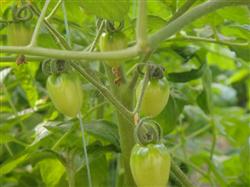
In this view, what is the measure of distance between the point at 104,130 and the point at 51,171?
160 mm

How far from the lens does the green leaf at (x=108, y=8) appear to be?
2.05 ft

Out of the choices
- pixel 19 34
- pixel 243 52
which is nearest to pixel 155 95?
pixel 19 34

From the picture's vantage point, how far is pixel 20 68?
3.81 ft

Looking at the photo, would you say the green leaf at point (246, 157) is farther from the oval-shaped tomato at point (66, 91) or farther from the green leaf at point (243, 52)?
the oval-shaped tomato at point (66, 91)

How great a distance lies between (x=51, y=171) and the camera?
95cm

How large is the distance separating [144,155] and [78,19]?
501mm

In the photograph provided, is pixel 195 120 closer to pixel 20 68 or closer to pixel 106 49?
pixel 20 68

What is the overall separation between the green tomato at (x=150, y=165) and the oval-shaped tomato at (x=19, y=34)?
0.22m

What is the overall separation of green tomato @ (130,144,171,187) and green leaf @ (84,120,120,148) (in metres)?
0.23

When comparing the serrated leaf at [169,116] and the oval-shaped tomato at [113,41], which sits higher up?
the oval-shaped tomato at [113,41]

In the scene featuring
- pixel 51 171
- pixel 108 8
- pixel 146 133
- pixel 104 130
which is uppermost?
pixel 108 8

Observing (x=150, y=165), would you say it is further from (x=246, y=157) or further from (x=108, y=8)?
(x=246, y=157)

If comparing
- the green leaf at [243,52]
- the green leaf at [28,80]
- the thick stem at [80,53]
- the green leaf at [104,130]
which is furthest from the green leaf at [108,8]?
the green leaf at [28,80]

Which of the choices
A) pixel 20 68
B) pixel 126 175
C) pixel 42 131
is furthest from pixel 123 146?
pixel 20 68
